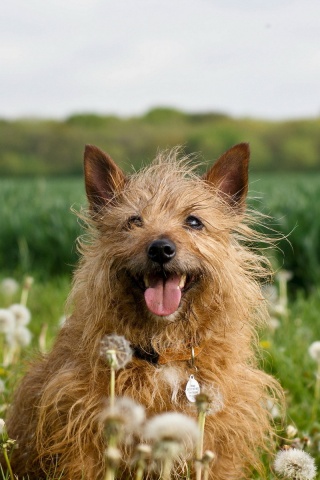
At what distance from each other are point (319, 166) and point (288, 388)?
98.4ft

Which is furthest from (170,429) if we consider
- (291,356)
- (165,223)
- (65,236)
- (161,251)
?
(65,236)

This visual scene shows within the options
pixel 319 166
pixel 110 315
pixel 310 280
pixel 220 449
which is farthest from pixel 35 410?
pixel 319 166

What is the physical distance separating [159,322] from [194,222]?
498 mm

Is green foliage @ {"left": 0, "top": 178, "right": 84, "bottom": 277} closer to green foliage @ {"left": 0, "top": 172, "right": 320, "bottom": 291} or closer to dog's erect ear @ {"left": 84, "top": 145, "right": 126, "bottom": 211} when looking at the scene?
green foliage @ {"left": 0, "top": 172, "right": 320, "bottom": 291}

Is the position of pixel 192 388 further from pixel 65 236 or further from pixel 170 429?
pixel 65 236

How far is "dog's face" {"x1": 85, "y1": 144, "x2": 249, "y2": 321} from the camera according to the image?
3170 millimetres

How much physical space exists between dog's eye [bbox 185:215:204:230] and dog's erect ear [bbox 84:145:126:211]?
1.39ft

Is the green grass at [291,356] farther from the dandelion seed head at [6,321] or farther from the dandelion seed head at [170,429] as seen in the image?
the dandelion seed head at [170,429]

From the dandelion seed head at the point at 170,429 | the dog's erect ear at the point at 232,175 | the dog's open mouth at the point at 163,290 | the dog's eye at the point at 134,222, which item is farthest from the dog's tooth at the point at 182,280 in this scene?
the dandelion seed head at the point at 170,429

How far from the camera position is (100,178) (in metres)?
3.69

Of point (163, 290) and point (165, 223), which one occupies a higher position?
point (165, 223)

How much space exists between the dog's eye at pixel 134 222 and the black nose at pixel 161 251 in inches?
13.3

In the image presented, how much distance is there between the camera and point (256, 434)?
3.55 m

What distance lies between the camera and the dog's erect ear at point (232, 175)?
361 cm
